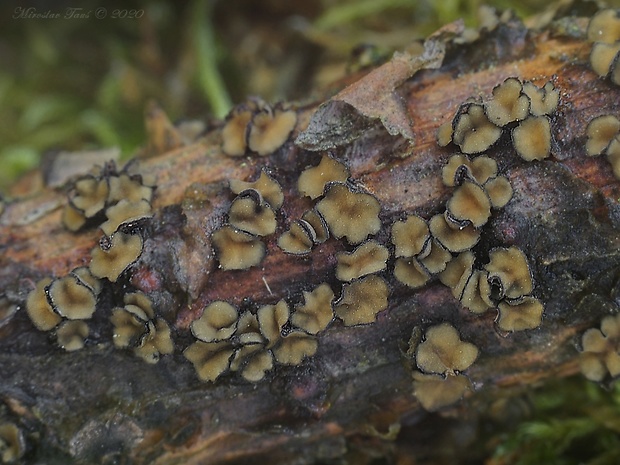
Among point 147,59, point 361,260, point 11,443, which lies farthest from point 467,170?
Answer: point 147,59

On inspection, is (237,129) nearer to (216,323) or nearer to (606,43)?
(216,323)

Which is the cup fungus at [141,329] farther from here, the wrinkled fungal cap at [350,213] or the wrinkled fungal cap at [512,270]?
the wrinkled fungal cap at [512,270]

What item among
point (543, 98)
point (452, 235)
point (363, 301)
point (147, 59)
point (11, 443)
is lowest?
point (11, 443)

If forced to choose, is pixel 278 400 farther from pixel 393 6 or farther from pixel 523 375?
pixel 393 6

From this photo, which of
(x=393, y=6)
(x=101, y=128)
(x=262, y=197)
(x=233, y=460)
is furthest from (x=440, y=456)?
(x=101, y=128)

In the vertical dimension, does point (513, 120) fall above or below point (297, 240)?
above

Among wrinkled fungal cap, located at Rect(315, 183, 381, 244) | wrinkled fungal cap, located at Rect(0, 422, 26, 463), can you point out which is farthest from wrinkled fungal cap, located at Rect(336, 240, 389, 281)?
wrinkled fungal cap, located at Rect(0, 422, 26, 463)

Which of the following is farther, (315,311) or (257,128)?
(257,128)
